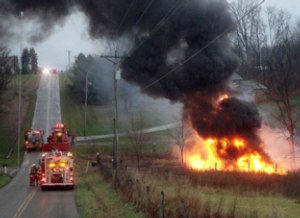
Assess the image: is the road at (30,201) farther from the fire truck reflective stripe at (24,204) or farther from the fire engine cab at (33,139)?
the fire engine cab at (33,139)

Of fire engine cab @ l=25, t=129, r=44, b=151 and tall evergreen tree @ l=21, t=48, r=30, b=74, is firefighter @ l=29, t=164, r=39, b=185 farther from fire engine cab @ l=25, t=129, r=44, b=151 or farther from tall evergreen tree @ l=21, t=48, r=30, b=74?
tall evergreen tree @ l=21, t=48, r=30, b=74

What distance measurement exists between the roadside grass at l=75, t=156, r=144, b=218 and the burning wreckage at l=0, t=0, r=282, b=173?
8.68 m

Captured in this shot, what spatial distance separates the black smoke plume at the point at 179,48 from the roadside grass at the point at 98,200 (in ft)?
28.6

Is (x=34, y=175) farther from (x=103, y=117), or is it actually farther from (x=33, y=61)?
(x=33, y=61)

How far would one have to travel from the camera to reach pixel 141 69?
3853 centimetres

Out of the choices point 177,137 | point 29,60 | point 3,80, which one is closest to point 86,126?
point 3,80

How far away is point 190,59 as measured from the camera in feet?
121

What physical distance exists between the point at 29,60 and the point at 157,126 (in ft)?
318

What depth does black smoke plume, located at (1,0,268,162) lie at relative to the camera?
3669 centimetres

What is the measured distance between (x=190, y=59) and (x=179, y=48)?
75.4 inches

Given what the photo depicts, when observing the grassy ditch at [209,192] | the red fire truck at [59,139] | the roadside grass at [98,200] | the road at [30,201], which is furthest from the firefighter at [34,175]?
the red fire truck at [59,139]

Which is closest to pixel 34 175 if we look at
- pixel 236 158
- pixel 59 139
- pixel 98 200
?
pixel 98 200

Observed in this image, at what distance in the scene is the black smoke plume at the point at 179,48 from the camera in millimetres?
36688

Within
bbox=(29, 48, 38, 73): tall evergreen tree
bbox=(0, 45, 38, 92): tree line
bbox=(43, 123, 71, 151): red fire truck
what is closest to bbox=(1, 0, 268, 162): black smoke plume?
bbox=(43, 123, 71, 151): red fire truck
